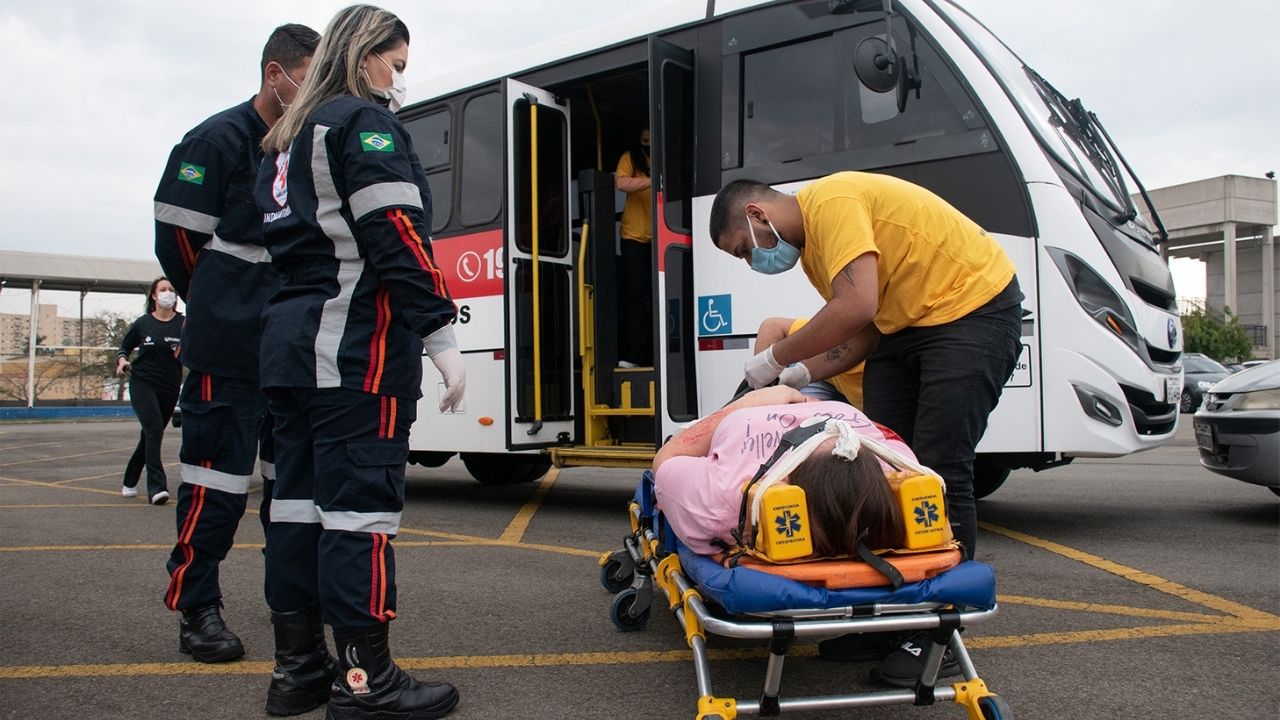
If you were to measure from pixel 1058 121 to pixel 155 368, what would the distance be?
6.74 meters

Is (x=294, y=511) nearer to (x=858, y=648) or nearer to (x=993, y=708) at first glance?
(x=858, y=648)

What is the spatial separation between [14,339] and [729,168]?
90.7 ft

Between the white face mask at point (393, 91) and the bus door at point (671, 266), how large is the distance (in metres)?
2.99

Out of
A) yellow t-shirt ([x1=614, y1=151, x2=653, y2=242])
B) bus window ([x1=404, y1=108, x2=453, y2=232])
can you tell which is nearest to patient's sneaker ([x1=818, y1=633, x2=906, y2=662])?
yellow t-shirt ([x1=614, y1=151, x2=653, y2=242])

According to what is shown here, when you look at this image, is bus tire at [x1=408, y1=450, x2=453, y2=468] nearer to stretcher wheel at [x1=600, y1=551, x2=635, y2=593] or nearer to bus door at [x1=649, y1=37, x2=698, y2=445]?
bus door at [x1=649, y1=37, x2=698, y2=445]

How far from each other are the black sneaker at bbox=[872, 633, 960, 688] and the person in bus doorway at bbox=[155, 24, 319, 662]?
7.02 ft

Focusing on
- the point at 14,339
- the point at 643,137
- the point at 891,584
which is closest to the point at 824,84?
the point at 643,137

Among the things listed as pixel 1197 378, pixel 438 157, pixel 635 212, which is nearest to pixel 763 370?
pixel 635 212

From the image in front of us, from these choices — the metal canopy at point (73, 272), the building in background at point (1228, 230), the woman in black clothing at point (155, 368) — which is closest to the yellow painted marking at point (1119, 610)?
the woman in black clothing at point (155, 368)

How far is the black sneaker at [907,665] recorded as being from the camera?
9.00 feet

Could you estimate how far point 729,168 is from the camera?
5730 millimetres

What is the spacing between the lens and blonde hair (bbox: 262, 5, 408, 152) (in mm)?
2736

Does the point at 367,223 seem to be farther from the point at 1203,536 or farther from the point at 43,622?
the point at 1203,536

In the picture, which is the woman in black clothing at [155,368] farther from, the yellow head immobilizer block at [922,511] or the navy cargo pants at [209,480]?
the yellow head immobilizer block at [922,511]
